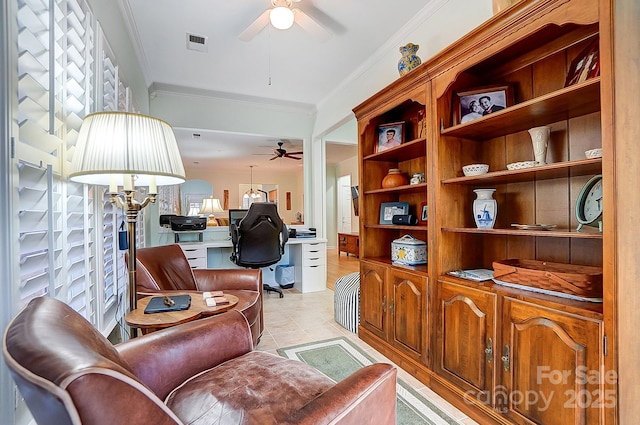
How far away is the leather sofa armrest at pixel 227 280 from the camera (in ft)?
8.04

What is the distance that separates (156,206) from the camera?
396 cm

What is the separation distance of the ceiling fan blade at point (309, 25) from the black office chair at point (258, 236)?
178cm

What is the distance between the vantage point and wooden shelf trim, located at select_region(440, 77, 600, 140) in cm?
127

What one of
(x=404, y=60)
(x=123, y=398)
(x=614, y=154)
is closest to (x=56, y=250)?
(x=123, y=398)

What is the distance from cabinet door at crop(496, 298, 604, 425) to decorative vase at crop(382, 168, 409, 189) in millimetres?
1171

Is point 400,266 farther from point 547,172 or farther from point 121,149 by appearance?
point 121,149

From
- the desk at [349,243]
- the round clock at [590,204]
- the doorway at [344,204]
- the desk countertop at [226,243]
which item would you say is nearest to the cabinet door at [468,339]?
the round clock at [590,204]

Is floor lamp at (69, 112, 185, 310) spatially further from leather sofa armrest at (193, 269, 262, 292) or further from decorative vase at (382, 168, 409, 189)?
decorative vase at (382, 168, 409, 189)

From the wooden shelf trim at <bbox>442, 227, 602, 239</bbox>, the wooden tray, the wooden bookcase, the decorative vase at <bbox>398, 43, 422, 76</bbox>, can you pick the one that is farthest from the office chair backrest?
the wooden tray

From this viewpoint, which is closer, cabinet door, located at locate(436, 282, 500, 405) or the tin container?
cabinet door, located at locate(436, 282, 500, 405)

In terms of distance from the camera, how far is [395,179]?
2.40 meters

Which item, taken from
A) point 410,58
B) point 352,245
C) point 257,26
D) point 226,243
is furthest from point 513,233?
point 352,245

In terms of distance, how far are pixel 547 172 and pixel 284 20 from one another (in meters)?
1.74

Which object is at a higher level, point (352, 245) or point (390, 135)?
point (390, 135)
